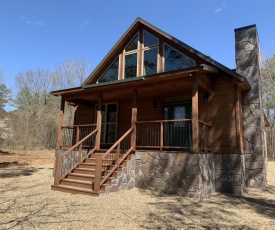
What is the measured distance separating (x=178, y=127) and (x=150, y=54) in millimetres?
3517

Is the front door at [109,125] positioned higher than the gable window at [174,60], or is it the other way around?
the gable window at [174,60]

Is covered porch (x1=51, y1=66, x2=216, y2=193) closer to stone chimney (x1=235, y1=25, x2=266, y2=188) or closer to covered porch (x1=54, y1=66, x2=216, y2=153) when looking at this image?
covered porch (x1=54, y1=66, x2=216, y2=153)

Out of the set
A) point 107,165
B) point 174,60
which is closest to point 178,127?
point 174,60

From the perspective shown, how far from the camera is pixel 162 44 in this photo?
33.9 ft

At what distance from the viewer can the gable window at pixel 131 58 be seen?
1100 centimetres

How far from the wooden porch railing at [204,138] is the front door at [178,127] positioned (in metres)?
0.75

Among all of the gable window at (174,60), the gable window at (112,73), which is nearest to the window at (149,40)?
the gable window at (174,60)

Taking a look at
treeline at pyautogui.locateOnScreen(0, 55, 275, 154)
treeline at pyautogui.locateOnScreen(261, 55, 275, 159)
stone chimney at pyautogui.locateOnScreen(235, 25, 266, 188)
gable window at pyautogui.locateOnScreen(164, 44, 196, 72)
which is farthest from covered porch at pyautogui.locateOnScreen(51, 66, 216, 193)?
treeline at pyautogui.locateOnScreen(261, 55, 275, 159)

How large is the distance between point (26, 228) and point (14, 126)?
25.3 metres

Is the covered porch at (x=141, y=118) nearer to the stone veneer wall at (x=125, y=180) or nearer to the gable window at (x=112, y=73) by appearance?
the stone veneer wall at (x=125, y=180)

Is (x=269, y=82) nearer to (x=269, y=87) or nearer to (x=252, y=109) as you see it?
(x=269, y=87)

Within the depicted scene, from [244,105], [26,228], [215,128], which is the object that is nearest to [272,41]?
[244,105]

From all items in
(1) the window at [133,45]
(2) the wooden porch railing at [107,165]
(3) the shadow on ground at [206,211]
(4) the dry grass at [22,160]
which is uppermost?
(1) the window at [133,45]

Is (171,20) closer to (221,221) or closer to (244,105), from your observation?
(244,105)
